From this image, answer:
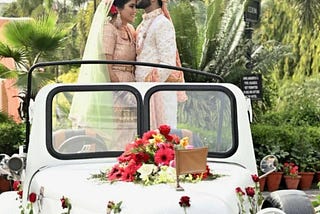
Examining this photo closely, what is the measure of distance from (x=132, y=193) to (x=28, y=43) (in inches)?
387

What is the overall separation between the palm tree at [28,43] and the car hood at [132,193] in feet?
28.8

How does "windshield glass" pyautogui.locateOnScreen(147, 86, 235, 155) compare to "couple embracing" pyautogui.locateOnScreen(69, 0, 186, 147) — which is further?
"couple embracing" pyautogui.locateOnScreen(69, 0, 186, 147)

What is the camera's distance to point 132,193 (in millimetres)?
3980

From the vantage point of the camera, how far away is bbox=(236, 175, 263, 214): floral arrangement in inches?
169

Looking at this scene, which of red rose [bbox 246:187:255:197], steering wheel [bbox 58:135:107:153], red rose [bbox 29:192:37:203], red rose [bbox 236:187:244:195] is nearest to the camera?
red rose [bbox 236:187:244:195]

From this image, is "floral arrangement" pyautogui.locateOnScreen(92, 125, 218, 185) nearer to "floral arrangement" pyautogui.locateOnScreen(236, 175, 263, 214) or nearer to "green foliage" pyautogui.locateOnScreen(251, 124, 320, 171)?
"floral arrangement" pyautogui.locateOnScreen(236, 175, 263, 214)

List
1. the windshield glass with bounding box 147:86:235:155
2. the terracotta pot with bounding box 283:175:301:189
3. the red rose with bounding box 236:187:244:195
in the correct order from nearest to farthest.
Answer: the red rose with bounding box 236:187:244:195
the windshield glass with bounding box 147:86:235:155
the terracotta pot with bounding box 283:175:301:189

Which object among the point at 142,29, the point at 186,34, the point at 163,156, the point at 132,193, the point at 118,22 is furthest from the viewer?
the point at 186,34

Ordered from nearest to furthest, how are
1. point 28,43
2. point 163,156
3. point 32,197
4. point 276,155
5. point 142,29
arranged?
1. point 163,156
2. point 32,197
3. point 142,29
4. point 276,155
5. point 28,43

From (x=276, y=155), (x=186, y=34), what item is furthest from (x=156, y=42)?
(x=186, y=34)

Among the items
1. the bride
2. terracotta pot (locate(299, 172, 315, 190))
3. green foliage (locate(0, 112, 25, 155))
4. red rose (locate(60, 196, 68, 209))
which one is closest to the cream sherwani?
the bride

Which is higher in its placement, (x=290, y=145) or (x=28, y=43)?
(x=28, y=43)

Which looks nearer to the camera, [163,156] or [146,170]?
[146,170]

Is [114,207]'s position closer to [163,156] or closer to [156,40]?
[163,156]
